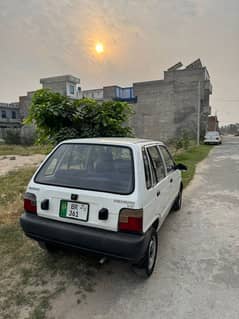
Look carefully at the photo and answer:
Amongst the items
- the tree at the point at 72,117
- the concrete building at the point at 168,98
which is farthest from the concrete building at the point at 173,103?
the tree at the point at 72,117

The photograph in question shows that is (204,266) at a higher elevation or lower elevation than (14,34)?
lower

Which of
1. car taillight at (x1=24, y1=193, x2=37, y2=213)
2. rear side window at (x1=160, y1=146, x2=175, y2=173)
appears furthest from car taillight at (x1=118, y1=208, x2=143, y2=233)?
rear side window at (x1=160, y1=146, x2=175, y2=173)

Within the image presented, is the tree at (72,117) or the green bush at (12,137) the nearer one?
the tree at (72,117)

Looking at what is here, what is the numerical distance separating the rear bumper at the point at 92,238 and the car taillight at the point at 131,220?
0.06 meters

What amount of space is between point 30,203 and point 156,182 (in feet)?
5.08

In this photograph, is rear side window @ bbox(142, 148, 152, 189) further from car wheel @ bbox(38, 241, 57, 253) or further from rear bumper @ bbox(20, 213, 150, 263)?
car wheel @ bbox(38, 241, 57, 253)

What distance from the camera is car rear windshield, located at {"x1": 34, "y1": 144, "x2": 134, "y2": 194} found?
2238 millimetres

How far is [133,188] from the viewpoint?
6.89 feet

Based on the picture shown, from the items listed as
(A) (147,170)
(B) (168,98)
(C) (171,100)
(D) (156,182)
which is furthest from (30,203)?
(B) (168,98)

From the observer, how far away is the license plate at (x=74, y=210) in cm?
216

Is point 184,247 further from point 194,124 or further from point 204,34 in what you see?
point 194,124

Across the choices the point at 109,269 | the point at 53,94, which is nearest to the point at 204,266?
the point at 109,269

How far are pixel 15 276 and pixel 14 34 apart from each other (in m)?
10.3

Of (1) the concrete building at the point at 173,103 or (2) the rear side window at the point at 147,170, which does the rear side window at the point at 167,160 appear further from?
(1) the concrete building at the point at 173,103
